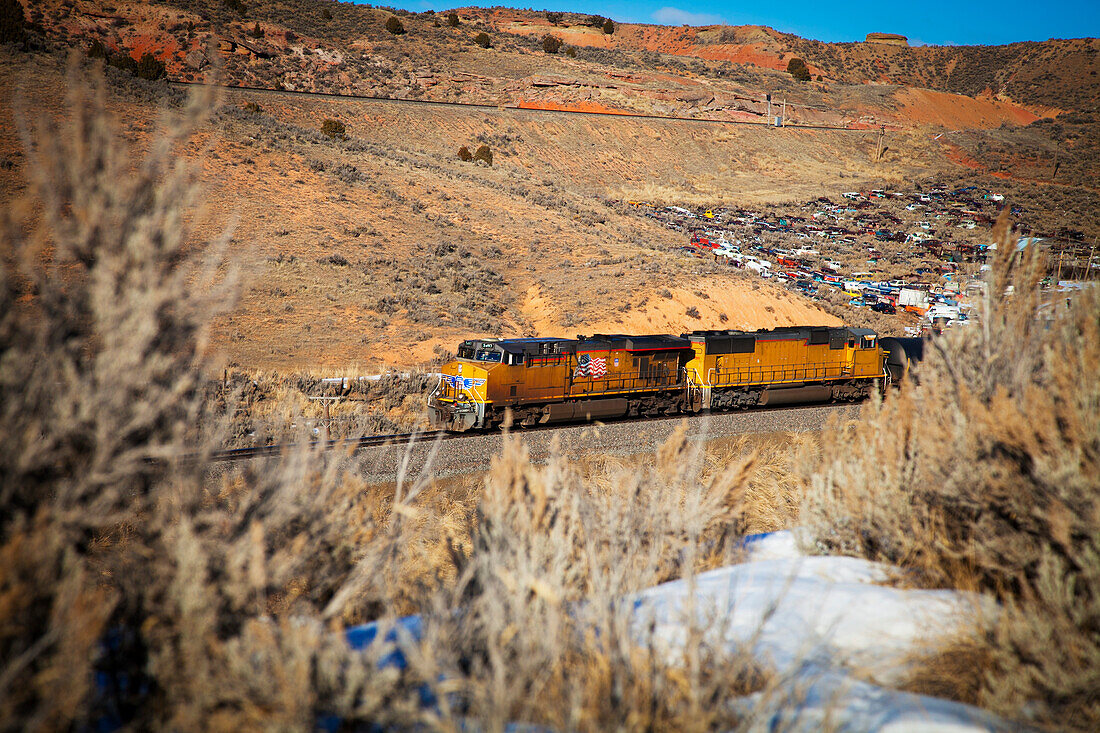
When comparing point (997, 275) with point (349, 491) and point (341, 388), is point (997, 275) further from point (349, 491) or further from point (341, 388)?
point (341, 388)

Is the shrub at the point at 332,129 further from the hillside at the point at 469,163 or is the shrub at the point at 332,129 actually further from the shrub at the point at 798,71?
the shrub at the point at 798,71

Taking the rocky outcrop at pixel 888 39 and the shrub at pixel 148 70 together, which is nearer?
the shrub at pixel 148 70

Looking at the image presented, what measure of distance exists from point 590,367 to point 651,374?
97.4 inches

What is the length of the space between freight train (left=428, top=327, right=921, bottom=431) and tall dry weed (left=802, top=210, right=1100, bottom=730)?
11.2m

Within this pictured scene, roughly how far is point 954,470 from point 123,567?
7.82 metres

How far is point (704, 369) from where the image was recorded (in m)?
23.6

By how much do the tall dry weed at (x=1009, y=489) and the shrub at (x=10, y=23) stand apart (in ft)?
190

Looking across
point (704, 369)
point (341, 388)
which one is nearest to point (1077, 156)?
point (704, 369)

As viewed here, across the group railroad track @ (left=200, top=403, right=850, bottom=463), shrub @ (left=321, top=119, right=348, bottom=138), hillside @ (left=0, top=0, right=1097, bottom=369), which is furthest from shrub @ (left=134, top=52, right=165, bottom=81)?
railroad track @ (left=200, top=403, right=850, bottom=463)

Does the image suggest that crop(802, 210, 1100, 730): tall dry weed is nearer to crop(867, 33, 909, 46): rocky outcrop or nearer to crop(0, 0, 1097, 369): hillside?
crop(0, 0, 1097, 369): hillside

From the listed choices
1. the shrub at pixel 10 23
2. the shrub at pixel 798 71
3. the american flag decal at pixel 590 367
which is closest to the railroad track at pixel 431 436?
the american flag decal at pixel 590 367

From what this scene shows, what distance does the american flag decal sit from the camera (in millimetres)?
21366

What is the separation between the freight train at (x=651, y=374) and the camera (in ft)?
65.8

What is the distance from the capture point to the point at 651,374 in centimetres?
2284
